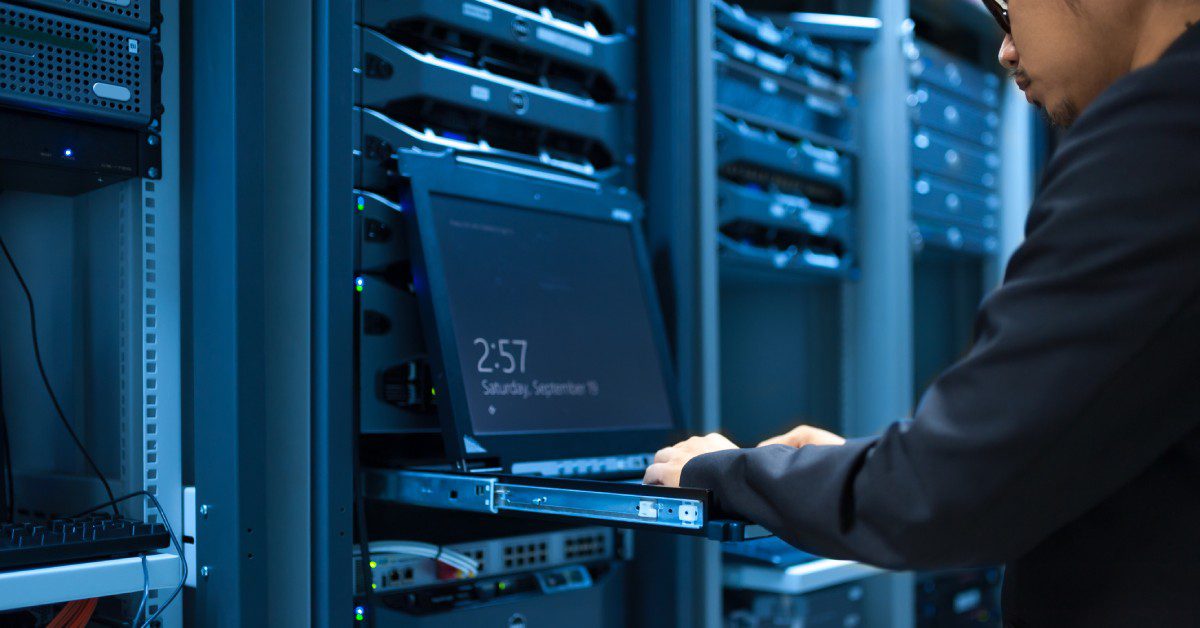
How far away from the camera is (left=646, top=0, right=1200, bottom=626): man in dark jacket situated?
2.30ft

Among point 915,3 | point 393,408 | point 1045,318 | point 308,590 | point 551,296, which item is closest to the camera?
point 1045,318

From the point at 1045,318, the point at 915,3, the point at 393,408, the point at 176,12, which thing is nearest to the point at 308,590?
the point at 393,408

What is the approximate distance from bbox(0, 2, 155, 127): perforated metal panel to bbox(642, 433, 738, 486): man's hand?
811mm

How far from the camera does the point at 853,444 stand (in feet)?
2.77

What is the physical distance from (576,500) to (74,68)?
822 mm

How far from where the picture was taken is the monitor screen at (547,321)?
145cm

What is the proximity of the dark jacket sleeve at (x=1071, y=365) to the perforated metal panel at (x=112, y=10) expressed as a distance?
3.59 feet

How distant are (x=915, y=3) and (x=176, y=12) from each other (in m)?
1.96

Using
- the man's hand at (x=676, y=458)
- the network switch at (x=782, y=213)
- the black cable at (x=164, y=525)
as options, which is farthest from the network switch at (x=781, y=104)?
the black cable at (x=164, y=525)

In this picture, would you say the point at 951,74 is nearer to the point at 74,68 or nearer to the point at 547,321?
the point at 547,321

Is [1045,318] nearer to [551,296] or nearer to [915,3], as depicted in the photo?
[551,296]

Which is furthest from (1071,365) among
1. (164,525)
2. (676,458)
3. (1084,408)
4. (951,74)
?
(951,74)

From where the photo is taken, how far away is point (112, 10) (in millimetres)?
1274

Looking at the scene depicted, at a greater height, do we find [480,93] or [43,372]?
[480,93]
